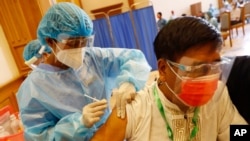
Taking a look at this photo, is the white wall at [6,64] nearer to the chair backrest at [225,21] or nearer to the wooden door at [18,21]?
the wooden door at [18,21]

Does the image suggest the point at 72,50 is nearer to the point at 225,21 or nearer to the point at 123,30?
the point at 123,30

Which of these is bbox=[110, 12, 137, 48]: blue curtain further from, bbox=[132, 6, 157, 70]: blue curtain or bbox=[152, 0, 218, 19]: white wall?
bbox=[152, 0, 218, 19]: white wall

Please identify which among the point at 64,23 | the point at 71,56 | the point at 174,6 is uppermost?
the point at 64,23

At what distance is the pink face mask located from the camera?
2.89 feet

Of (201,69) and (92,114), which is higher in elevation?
(201,69)

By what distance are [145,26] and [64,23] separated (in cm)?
241

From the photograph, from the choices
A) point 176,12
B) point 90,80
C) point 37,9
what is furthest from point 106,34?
point 176,12

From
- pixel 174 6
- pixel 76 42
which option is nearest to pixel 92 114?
pixel 76 42

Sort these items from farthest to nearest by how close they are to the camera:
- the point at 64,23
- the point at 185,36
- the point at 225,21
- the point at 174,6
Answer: the point at 174,6, the point at 225,21, the point at 64,23, the point at 185,36

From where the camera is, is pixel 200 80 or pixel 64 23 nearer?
pixel 200 80

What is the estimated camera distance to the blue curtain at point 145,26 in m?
3.40

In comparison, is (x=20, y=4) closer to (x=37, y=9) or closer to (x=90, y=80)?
(x=37, y=9)

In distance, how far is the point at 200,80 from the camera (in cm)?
89

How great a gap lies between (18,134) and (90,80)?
990 mm
